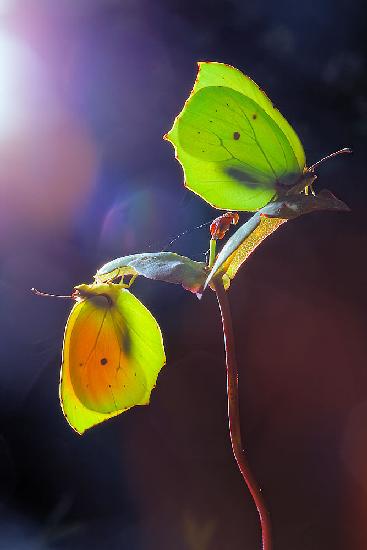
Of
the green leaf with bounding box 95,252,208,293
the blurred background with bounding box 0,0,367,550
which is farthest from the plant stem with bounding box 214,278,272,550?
the blurred background with bounding box 0,0,367,550

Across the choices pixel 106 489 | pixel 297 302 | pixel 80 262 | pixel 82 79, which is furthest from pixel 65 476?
pixel 82 79

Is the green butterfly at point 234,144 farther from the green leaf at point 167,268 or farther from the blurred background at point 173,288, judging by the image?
the blurred background at point 173,288

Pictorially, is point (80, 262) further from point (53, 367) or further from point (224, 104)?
point (224, 104)

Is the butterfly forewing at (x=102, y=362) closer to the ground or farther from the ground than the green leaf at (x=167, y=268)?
closer to the ground

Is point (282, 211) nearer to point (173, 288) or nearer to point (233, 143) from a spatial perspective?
point (233, 143)

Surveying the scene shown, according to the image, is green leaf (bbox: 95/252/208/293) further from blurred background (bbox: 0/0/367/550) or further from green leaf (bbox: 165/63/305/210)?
blurred background (bbox: 0/0/367/550)

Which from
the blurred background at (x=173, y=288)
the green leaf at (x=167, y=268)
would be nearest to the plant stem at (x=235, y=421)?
the green leaf at (x=167, y=268)
